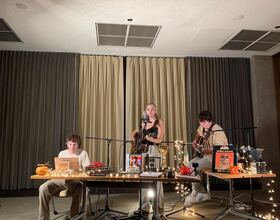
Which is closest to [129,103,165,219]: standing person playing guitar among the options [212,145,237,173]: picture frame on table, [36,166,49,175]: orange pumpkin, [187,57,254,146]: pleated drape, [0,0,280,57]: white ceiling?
[212,145,237,173]: picture frame on table

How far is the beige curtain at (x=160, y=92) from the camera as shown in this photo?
5340mm

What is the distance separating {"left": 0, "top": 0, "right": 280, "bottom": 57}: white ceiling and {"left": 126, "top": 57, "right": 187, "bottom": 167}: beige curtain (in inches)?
17.7

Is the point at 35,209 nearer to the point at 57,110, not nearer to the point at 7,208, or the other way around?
the point at 7,208

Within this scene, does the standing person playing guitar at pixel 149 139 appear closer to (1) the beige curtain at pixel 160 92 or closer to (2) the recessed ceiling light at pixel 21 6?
(1) the beige curtain at pixel 160 92

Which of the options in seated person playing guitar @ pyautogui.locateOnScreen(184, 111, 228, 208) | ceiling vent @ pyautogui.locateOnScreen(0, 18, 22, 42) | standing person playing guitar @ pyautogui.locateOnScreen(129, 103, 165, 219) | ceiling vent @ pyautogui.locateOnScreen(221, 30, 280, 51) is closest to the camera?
standing person playing guitar @ pyautogui.locateOnScreen(129, 103, 165, 219)

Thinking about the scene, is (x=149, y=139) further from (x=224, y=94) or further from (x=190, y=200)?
(x=224, y=94)

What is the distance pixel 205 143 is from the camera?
3.90m

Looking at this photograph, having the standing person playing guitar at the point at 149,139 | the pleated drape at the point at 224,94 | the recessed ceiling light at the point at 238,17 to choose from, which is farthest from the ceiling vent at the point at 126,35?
the standing person playing guitar at the point at 149,139

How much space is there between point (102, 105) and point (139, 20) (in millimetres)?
1974

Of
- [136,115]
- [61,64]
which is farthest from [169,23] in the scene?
[61,64]

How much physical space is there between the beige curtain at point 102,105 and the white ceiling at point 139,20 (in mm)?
394

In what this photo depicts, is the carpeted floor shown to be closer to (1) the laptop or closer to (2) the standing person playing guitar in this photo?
(2) the standing person playing guitar

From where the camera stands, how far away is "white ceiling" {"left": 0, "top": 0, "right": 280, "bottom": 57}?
136 inches

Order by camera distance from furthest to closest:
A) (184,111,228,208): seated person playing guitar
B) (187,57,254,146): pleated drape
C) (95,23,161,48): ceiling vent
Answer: (187,57,254,146): pleated drape, (95,23,161,48): ceiling vent, (184,111,228,208): seated person playing guitar
